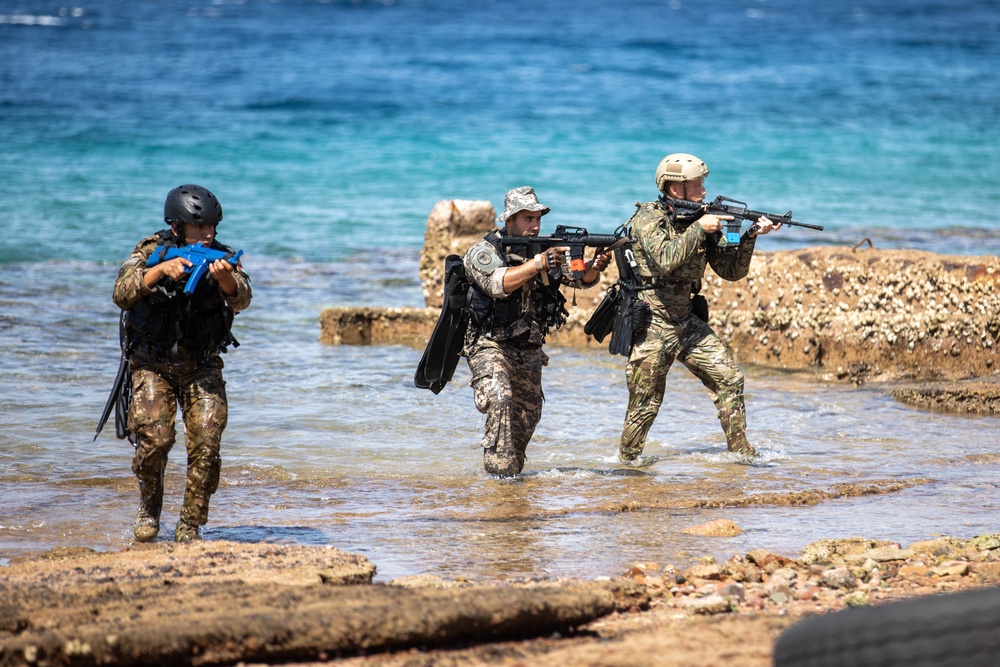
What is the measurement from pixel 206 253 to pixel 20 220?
1644 cm

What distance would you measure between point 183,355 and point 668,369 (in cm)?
306

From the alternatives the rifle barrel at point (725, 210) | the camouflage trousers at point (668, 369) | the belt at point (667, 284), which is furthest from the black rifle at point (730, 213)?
the camouflage trousers at point (668, 369)

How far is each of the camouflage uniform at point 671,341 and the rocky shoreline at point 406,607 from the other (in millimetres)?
2325

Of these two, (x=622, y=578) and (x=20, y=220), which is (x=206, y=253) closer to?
(x=622, y=578)

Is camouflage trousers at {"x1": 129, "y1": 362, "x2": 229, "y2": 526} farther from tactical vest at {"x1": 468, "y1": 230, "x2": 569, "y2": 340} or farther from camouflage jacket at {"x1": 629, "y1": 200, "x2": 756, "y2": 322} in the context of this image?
camouflage jacket at {"x1": 629, "y1": 200, "x2": 756, "y2": 322}

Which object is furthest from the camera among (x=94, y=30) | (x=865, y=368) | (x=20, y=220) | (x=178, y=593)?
(x=94, y=30)

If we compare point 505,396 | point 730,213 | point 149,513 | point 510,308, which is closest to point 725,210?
point 730,213

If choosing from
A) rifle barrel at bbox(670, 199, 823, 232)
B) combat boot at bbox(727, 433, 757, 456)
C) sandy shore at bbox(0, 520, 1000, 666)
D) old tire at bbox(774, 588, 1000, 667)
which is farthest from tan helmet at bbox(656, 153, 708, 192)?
old tire at bbox(774, 588, 1000, 667)

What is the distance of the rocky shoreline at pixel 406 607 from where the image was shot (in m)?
3.76

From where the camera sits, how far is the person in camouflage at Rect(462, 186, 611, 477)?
22.5ft

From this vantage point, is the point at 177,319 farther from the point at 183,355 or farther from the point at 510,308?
the point at 510,308

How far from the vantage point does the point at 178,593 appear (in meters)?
4.30

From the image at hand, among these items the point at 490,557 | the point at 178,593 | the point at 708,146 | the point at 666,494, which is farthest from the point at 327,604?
the point at 708,146

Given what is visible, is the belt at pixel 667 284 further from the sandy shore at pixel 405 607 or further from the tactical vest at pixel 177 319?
the tactical vest at pixel 177 319
